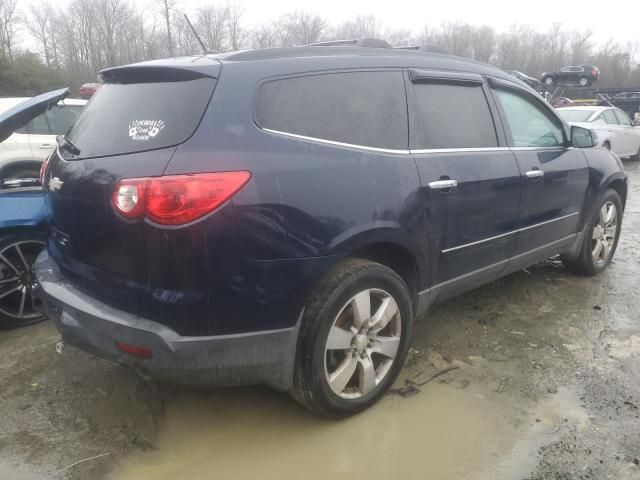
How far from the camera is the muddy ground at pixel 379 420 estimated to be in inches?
95.0

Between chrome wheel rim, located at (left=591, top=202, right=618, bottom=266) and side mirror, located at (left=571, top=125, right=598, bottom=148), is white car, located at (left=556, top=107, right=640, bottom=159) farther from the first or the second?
side mirror, located at (left=571, top=125, right=598, bottom=148)

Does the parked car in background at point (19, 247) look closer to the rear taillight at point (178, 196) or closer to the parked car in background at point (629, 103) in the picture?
the rear taillight at point (178, 196)

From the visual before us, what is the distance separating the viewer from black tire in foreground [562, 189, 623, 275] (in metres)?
4.57

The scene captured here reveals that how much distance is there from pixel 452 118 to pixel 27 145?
233 inches

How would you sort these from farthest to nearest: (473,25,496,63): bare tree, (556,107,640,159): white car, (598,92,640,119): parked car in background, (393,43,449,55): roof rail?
(473,25,496,63): bare tree, (598,92,640,119): parked car in background, (556,107,640,159): white car, (393,43,449,55): roof rail

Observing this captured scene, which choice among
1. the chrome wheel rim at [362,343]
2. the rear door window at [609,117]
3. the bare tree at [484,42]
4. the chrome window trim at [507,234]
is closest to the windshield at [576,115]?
the rear door window at [609,117]

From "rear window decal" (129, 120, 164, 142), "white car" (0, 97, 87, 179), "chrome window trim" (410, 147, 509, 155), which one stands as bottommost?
"white car" (0, 97, 87, 179)

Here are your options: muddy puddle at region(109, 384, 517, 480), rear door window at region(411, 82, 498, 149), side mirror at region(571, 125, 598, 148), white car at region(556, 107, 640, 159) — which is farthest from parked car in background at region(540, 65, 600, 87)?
muddy puddle at region(109, 384, 517, 480)

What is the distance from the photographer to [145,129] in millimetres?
2324

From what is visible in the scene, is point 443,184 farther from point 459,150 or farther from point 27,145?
point 27,145

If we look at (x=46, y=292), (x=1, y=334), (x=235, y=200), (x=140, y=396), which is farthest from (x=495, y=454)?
(x=1, y=334)

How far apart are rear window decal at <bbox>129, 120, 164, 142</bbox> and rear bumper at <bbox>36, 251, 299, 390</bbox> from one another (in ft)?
2.50

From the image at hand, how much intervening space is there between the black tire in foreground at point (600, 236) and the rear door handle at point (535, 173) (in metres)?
1.07

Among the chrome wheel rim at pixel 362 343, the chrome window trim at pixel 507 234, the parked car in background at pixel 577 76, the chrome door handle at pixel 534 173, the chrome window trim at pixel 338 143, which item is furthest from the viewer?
the parked car in background at pixel 577 76
